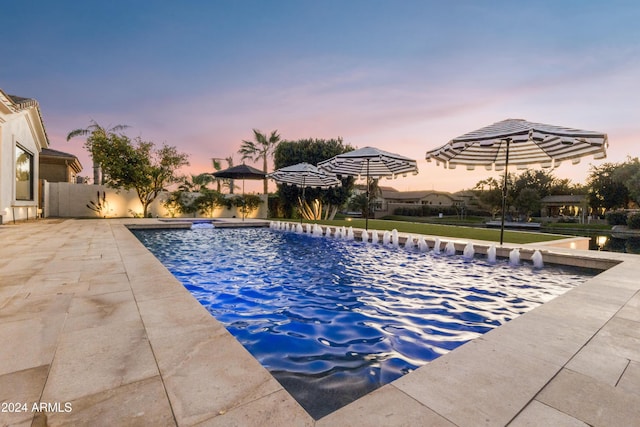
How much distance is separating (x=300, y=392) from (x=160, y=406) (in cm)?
98

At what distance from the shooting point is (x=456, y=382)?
5.40 feet

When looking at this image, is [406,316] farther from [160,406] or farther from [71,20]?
[71,20]

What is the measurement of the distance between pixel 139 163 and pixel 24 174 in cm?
500

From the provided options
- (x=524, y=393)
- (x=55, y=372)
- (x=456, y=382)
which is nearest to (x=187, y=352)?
(x=55, y=372)

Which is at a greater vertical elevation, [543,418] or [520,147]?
[520,147]

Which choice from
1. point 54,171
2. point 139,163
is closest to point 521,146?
point 139,163

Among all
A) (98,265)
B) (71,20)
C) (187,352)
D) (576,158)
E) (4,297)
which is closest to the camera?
(187,352)

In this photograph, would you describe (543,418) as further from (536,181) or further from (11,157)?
(536,181)

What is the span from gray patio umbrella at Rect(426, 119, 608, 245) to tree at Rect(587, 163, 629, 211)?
3245 cm

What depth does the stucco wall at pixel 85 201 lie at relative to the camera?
54.6 feet

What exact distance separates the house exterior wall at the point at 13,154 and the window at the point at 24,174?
14 centimetres

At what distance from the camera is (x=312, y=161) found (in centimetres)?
2241

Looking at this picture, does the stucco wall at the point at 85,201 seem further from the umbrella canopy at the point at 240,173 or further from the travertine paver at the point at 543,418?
the travertine paver at the point at 543,418

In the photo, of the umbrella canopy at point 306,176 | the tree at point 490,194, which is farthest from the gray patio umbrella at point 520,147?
the tree at point 490,194
